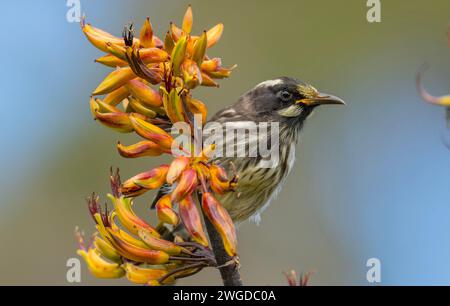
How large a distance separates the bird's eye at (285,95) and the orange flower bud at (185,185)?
1.89 m

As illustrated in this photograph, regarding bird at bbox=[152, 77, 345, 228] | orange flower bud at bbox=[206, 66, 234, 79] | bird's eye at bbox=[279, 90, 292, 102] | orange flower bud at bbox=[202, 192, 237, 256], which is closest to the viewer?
orange flower bud at bbox=[202, 192, 237, 256]

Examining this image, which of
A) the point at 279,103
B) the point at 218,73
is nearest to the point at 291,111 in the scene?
the point at 279,103

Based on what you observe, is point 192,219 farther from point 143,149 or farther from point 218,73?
point 218,73

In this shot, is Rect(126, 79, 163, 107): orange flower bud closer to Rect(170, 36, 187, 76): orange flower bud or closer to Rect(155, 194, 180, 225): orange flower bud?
Rect(170, 36, 187, 76): orange flower bud

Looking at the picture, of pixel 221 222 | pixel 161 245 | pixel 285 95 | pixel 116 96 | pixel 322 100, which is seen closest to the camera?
pixel 221 222

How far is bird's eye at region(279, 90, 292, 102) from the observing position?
12.6ft

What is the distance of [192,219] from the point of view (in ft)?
6.61

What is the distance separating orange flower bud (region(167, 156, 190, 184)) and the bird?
166 cm

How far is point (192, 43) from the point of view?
7.01 feet

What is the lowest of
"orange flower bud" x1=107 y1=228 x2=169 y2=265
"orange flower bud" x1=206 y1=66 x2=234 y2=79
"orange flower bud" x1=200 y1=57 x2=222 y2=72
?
"orange flower bud" x1=107 y1=228 x2=169 y2=265

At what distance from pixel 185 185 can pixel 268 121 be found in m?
1.94

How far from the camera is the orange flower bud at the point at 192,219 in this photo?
6.53ft

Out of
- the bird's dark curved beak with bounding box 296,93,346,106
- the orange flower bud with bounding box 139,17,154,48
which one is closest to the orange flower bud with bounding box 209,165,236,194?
the orange flower bud with bounding box 139,17,154,48

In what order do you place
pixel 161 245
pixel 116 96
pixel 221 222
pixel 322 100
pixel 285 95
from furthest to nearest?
pixel 285 95, pixel 322 100, pixel 116 96, pixel 161 245, pixel 221 222
